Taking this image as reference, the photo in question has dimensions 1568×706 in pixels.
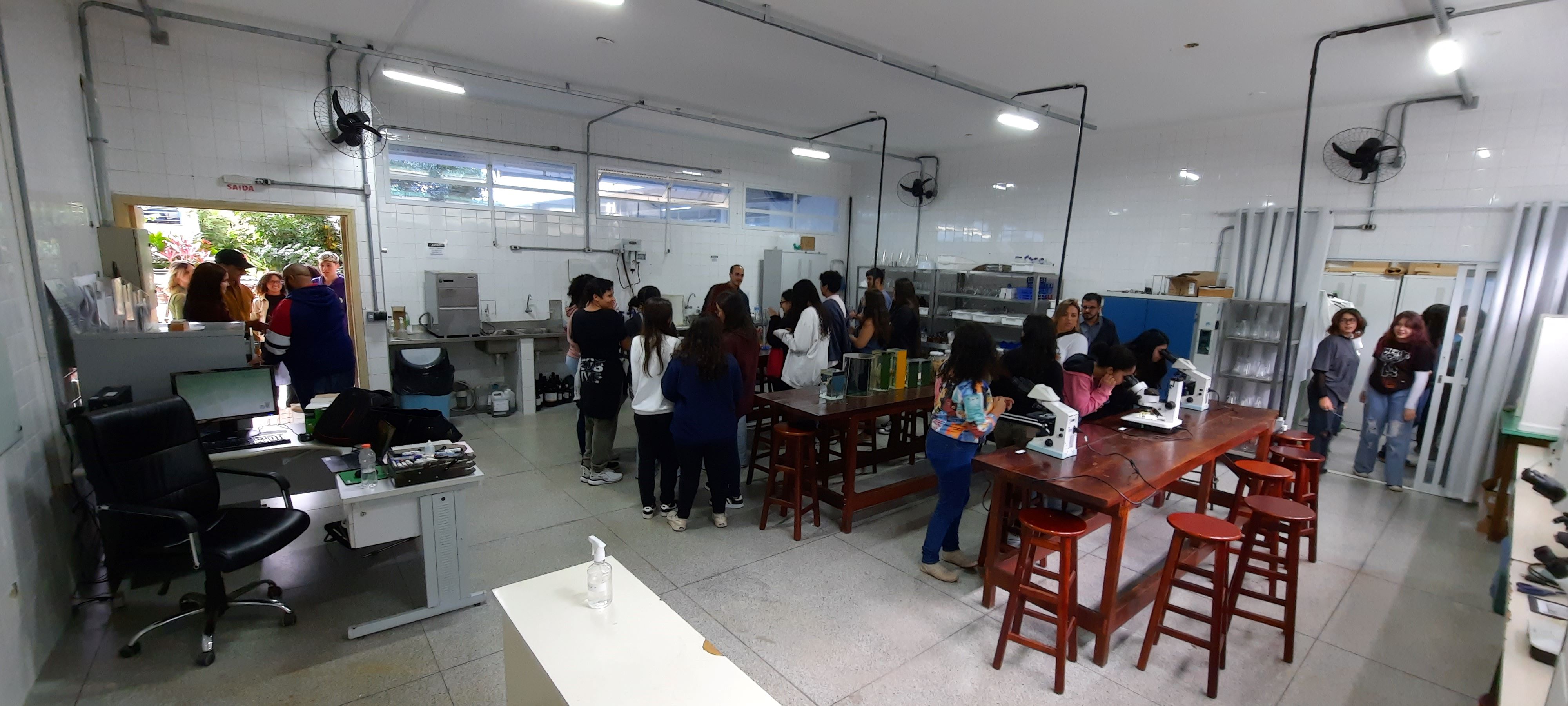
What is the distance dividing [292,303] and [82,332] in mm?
1041

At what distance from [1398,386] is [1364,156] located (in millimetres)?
1884

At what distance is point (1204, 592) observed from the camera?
2734 mm

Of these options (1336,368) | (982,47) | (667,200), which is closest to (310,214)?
(667,200)

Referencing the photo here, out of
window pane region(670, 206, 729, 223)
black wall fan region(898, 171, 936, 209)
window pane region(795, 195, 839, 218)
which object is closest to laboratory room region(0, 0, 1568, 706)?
window pane region(670, 206, 729, 223)

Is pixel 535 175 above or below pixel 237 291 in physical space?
above

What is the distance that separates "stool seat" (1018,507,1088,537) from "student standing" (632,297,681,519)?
2017 mm

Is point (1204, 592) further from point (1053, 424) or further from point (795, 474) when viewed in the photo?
point (795, 474)

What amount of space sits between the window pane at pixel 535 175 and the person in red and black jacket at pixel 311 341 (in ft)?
8.83

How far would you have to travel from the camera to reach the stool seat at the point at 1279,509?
8.50ft

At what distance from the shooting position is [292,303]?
4098 millimetres

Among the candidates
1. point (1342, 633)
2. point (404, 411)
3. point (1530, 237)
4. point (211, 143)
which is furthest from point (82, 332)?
point (1530, 237)

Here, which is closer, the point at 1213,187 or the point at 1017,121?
the point at 1017,121

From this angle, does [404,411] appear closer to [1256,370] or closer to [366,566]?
[366,566]

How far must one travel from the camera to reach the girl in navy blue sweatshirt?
3.48 meters
